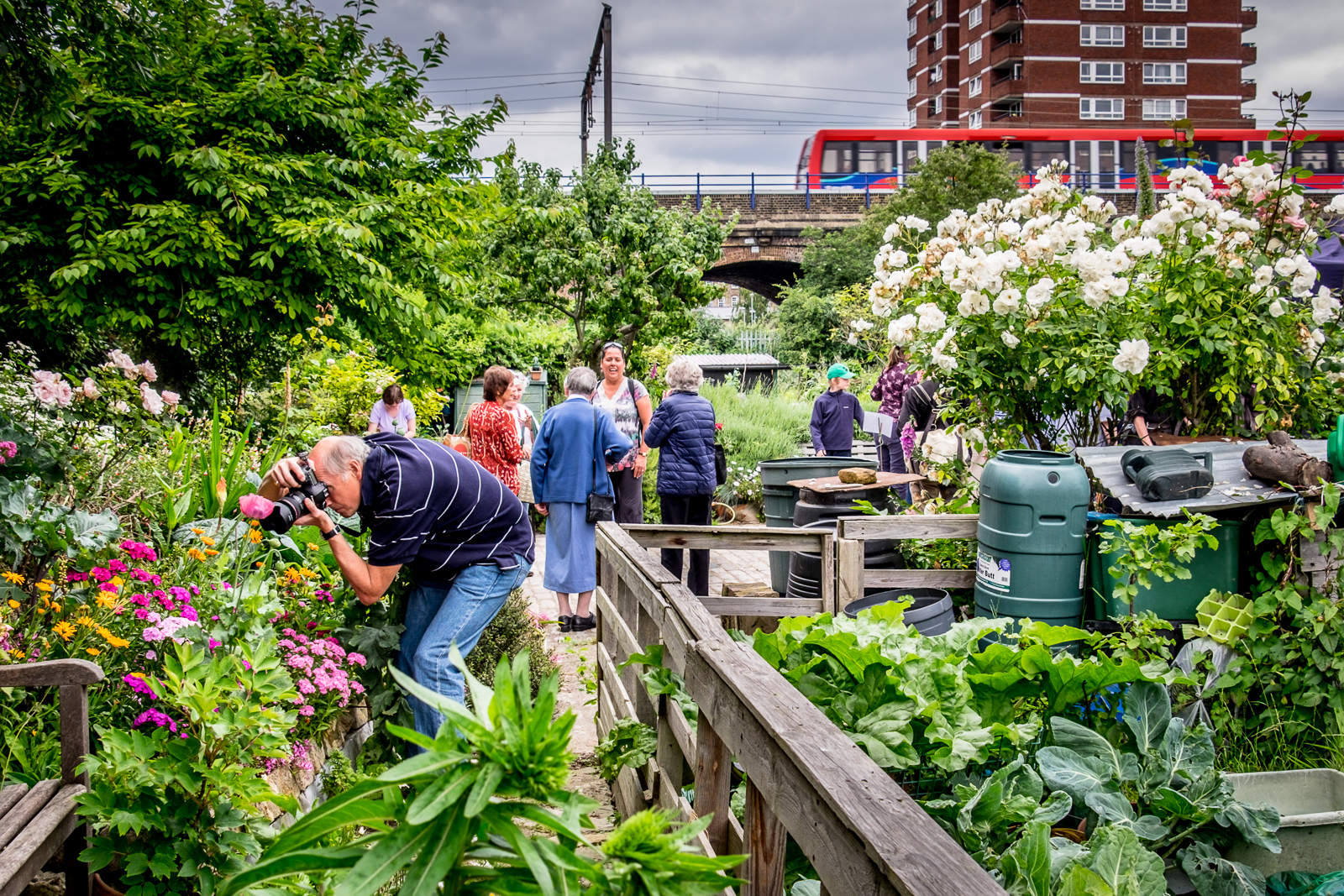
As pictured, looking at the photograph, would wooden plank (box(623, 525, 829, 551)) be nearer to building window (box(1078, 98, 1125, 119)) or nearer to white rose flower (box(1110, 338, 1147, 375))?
white rose flower (box(1110, 338, 1147, 375))

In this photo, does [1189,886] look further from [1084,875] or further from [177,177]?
[177,177]

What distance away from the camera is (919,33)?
64188 millimetres

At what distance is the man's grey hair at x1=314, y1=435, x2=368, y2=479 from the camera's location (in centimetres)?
311

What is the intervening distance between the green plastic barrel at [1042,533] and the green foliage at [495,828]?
3637 millimetres

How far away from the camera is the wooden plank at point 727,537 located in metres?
4.62

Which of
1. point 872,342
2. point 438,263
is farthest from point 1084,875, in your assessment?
point 872,342

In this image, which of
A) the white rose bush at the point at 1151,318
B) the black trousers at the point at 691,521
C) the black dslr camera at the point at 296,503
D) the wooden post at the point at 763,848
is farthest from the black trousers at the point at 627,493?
the wooden post at the point at 763,848

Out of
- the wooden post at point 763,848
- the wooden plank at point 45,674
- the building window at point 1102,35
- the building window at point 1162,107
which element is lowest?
the wooden post at point 763,848

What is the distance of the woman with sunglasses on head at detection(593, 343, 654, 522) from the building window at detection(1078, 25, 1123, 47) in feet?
179

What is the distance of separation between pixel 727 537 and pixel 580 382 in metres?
2.14

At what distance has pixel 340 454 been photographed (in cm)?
312

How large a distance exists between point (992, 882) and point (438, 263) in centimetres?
699

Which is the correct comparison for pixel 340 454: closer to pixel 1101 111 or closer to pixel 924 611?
pixel 924 611

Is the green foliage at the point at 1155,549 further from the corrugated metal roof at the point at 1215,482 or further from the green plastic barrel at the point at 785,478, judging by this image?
the green plastic barrel at the point at 785,478
